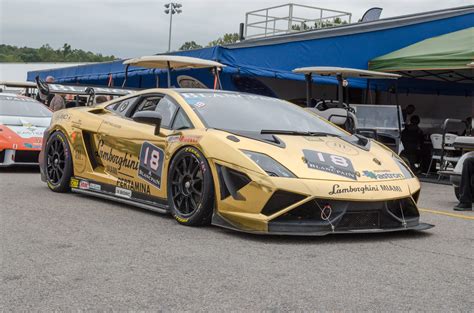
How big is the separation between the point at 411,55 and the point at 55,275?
40.6 feet

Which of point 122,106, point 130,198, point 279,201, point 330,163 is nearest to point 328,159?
point 330,163

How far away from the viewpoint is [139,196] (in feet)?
21.1

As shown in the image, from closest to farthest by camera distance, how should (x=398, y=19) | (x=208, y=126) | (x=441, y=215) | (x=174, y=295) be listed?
1. (x=174, y=295)
2. (x=208, y=126)
3. (x=441, y=215)
4. (x=398, y=19)

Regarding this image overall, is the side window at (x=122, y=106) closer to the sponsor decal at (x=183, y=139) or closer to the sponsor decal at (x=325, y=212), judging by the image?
the sponsor decal at (x=183, y=139)

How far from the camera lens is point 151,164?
6.25 m

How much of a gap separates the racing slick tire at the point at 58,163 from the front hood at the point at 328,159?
2.82 meters

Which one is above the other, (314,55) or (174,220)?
(314,55)

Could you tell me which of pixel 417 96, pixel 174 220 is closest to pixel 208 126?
pixel 174 220

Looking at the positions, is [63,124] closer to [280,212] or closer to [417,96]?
[280,212]

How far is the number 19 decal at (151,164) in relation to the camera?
6121 millimetres

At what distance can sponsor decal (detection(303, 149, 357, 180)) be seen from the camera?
5.31m

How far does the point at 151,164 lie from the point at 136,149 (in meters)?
0.34

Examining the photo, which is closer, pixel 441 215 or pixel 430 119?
pixel 441 215

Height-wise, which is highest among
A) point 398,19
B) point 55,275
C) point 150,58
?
point 398,19
